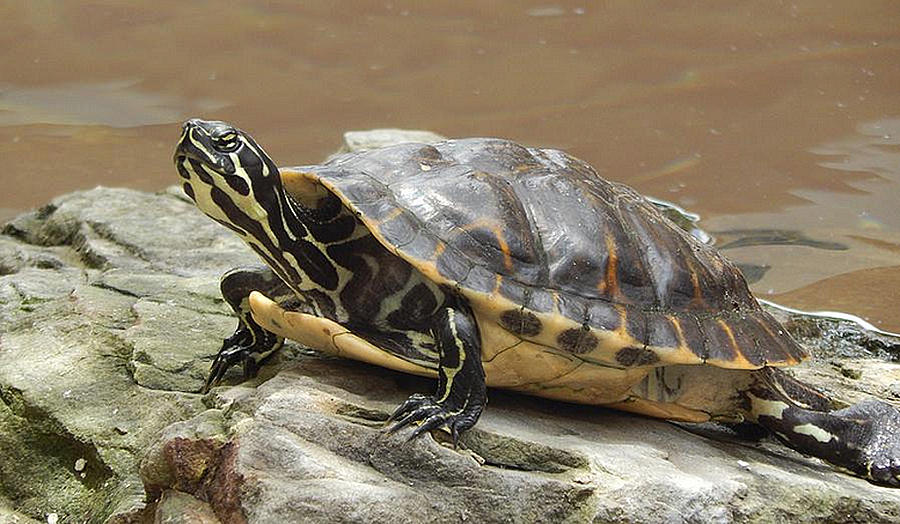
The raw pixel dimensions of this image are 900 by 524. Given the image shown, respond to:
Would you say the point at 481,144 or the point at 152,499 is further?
the point at 481,144

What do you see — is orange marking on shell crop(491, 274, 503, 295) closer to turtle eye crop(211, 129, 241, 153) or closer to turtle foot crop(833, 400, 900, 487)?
turtle eye crop(211, 129, 241, 153)

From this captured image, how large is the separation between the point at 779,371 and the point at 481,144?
144 centimetres

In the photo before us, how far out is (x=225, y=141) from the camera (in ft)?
11.3

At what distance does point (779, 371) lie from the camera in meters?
4.07

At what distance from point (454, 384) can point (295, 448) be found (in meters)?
0.57

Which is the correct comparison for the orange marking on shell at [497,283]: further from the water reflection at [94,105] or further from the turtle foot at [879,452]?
the water reflection at [94,105]

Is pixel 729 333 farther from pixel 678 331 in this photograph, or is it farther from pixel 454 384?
pixel 454 384

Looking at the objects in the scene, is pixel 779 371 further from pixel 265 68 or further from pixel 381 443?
pixel 265 68

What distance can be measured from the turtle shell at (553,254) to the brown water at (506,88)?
4047 mm

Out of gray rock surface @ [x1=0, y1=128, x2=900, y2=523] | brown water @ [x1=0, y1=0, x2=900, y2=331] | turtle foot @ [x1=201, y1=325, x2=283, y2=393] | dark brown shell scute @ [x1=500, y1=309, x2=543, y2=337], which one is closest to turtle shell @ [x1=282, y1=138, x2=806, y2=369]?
dark brown shell scute @ [x1=500, y1=309, x2=543, y2=337]

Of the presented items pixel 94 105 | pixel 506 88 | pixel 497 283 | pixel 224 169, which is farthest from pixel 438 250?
pixel 94 105

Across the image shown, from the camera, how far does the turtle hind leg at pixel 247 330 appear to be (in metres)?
3.83

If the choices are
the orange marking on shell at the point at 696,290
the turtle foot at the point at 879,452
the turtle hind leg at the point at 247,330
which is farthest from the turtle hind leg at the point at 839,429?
the turtle hind leg at the point at 247,330

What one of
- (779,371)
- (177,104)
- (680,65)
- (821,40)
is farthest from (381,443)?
(821,40)
